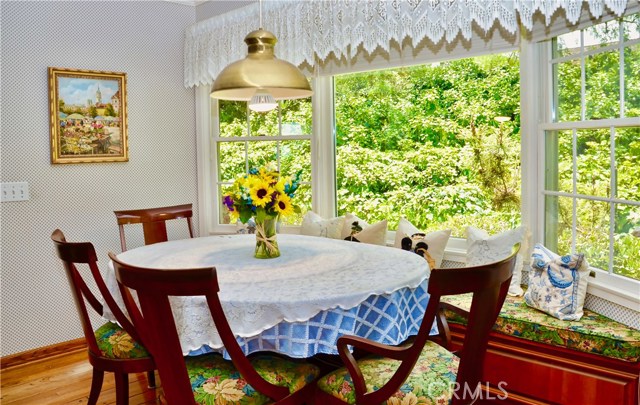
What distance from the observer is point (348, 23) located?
132 inches

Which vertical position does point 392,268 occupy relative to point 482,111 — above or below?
below

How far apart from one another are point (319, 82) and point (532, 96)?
1493 mm

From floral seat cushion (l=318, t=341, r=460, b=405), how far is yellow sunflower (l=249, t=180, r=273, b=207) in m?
0.81

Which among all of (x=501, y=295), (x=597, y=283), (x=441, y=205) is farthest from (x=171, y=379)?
(x=441, y=205)

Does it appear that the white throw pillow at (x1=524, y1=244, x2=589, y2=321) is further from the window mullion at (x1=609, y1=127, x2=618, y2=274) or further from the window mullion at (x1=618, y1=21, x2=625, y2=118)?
the window mullion at (x1=618, y1=21, x2=625, y2=118)

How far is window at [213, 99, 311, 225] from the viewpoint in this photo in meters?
4.14

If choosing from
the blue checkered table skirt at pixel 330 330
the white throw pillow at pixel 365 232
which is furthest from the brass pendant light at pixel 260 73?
the white throw pillow at pixel 365 232

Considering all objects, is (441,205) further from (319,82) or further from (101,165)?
(101,165)

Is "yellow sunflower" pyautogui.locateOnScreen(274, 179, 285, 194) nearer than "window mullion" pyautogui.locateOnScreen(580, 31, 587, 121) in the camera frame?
Yes

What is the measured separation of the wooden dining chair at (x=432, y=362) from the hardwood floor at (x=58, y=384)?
1516 mm

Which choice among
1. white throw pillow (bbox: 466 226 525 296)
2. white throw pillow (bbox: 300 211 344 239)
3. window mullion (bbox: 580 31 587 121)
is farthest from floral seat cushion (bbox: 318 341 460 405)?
white throw pillow (bbox: 300 211 344 239)

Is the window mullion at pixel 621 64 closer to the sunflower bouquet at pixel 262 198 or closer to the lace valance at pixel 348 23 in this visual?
the lace valance at pixel 348 23

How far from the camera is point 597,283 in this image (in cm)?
270

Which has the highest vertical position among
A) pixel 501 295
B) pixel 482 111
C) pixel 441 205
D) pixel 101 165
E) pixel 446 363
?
pixel 482 111
